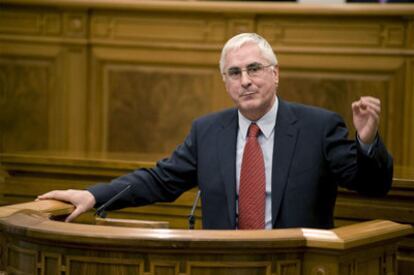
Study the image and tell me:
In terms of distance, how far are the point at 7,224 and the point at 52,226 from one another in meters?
0.18

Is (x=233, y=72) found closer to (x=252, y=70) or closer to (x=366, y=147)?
(x=252, y=70)

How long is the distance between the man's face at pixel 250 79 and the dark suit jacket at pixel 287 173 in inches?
3.7

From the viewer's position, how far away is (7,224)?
236cm

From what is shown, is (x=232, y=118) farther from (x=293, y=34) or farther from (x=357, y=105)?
(x=293, y=34)

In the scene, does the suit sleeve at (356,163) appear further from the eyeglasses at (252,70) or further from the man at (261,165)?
the eyeglasses at (252,70)

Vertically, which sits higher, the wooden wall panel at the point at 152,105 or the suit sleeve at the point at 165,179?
the wooden wall panel at the point at 152,105

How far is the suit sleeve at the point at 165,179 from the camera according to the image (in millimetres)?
2924

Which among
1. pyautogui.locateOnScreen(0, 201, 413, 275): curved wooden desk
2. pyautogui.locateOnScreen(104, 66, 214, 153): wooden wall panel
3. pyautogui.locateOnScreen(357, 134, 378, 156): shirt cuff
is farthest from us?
pyautogui.locateOnScreen(104, 66, 214, 153): wooden wall panel

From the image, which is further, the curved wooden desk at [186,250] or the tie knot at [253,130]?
the tie knot at [253,130]

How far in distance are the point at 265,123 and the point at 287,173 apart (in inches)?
7.9

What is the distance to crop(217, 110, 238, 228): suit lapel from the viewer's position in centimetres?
278

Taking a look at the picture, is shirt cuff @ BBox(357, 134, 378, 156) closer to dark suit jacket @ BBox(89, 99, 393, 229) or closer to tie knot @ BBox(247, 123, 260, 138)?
dark suit jacket @ BBox(89, 99, 393, 229)

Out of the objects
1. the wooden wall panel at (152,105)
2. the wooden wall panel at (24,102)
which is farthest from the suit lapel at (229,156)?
the wooden wall panel at (24,102)

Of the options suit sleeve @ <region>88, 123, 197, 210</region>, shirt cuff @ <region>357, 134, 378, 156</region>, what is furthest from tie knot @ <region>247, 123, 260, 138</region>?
shirt cuff @ <region>357, 134, 378, 156</region>
